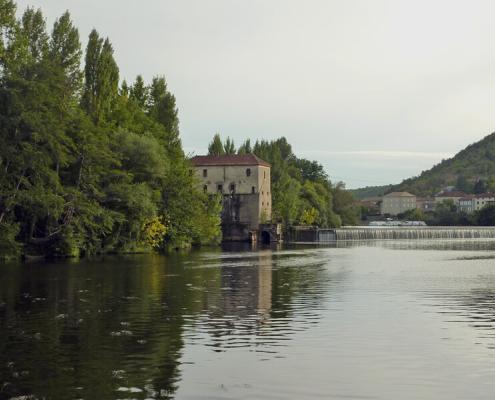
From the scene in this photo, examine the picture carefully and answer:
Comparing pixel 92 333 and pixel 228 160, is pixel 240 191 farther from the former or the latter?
pixel 92 333

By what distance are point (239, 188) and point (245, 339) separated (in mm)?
113381

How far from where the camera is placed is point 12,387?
1658 cm

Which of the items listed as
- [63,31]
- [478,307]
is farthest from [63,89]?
[478,307]

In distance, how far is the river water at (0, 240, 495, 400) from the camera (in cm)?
1691

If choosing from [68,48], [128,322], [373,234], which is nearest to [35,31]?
[68,48]

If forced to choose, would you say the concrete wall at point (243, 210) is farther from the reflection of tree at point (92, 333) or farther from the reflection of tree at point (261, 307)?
the reflection of tree at point (92, 333)

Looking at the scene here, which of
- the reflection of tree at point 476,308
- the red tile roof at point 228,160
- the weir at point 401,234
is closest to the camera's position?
the reflection of tree at point 476,308

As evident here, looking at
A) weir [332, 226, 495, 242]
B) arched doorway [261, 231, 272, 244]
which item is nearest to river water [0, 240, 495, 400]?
arched doorway [261, 231, 272, 244]

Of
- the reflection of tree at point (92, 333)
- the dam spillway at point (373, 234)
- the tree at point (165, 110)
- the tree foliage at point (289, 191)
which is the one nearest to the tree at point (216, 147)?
the tree foliage at point (289, 191)

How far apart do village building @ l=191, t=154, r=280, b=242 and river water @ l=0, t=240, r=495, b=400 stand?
8730cm

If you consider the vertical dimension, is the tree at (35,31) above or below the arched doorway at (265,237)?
above

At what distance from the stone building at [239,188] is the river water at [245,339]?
8854 cm

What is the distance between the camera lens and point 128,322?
87.2 ft

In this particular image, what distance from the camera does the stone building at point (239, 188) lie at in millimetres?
134000
